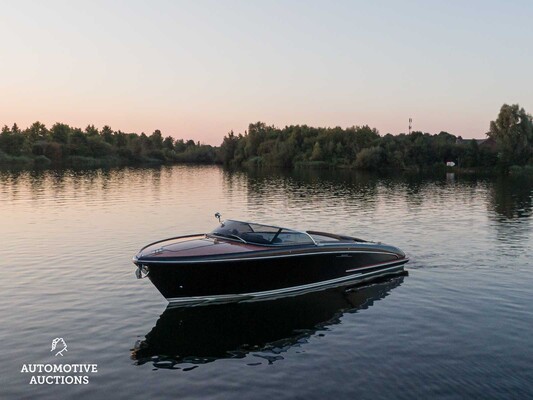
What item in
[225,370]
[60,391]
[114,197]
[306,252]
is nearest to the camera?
[60,391]

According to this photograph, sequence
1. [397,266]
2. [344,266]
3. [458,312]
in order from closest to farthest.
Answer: [458,312], [344,266], [397,266]

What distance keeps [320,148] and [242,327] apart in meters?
→ 137

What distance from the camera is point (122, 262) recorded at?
23172 mm

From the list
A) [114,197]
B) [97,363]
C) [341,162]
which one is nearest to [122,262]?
[97,363]

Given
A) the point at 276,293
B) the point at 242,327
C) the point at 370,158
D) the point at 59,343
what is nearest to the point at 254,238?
the point at 276,293

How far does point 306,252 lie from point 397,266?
17.7 feet

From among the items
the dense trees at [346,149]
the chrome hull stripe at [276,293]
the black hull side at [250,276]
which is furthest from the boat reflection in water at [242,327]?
the dense trees at [346,149]

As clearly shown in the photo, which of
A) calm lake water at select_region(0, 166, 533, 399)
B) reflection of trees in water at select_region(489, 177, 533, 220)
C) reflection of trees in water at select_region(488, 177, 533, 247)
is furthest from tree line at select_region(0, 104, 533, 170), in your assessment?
calm lake water at select_region(0, 166, 533, 399)

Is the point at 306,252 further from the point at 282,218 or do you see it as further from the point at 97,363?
the point at 282,218

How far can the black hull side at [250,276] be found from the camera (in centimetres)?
1644

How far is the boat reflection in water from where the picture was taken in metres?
13.4

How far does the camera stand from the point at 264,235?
18.3 meters

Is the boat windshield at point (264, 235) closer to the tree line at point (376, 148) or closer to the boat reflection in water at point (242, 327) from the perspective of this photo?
the boat reflection in water at point (242, 327)

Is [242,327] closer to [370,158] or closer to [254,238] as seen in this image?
[254,238]
